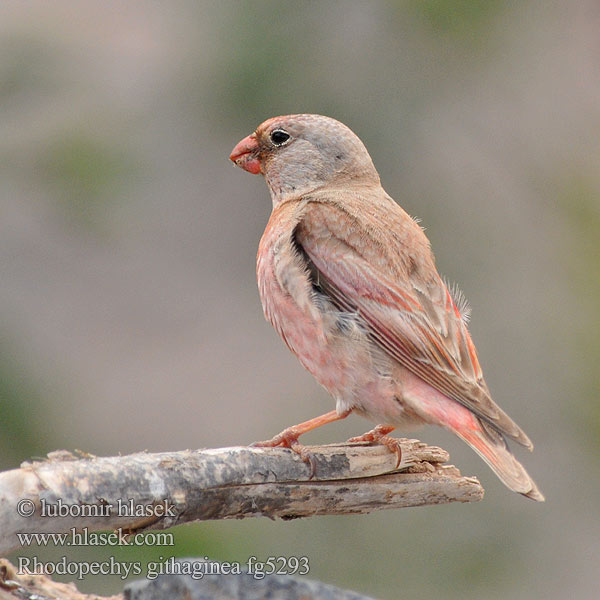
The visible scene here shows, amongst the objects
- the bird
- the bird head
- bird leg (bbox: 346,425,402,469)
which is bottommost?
bird leg (bbox: 346,425,402,469)

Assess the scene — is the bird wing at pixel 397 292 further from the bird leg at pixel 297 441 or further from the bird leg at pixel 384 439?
the bird leg at pixel 297 441

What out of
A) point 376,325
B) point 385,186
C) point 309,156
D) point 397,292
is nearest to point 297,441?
point 376,325

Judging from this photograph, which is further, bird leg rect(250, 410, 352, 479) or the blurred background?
the blurred background

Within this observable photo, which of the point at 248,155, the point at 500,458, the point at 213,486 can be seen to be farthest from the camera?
the point at 248,155

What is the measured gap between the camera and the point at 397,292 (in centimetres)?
470

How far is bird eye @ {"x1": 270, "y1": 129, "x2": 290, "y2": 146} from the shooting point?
5.55m

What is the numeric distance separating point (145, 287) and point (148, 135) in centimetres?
185

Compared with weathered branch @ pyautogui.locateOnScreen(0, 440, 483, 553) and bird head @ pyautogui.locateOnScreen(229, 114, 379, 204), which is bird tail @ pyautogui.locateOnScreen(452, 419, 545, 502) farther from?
bird head @ pyautogui.locateOnScreen(229, 114, 379, 204)

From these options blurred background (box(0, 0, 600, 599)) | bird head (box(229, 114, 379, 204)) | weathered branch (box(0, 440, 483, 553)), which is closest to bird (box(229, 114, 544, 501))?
weathered branch (box(0, 440, 483, 553))

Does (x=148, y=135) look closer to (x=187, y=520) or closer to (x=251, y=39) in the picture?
(x=251, y=39)

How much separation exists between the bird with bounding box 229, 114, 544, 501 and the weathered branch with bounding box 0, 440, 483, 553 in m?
0.13

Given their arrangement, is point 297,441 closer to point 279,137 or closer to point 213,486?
point 213,486

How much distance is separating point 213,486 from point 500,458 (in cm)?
111

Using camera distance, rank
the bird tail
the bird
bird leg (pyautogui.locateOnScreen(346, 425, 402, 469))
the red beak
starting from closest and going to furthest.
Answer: the bird tail, the bird, bird leg (pyautogui.locateOnScreen(346, 425, 402, 469)), the red beak
